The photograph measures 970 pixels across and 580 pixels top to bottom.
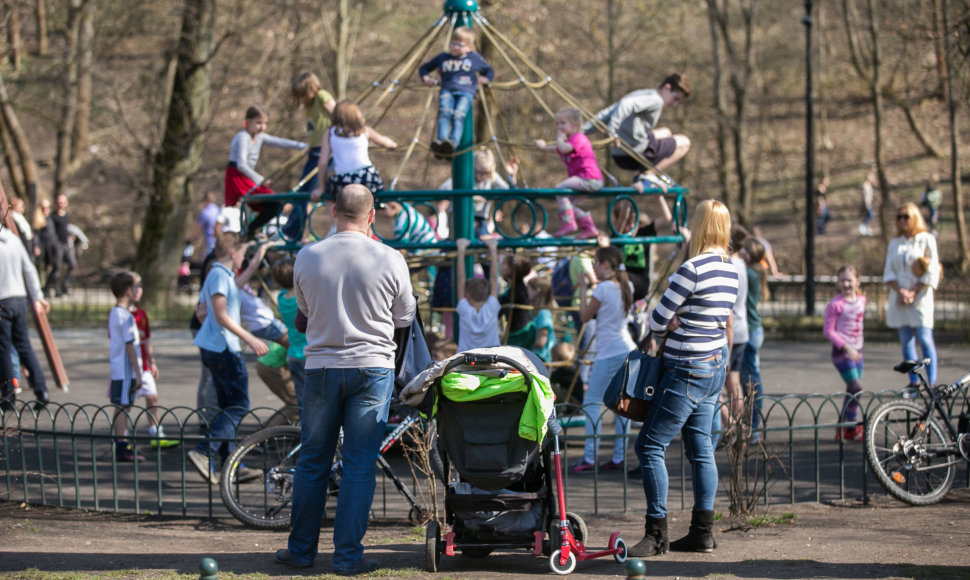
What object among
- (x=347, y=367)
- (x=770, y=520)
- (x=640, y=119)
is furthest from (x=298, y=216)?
(x=770, y=520)

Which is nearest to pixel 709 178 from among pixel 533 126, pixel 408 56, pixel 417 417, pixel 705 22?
pixel 705 22

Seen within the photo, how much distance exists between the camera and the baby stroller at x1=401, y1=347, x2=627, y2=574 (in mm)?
4570

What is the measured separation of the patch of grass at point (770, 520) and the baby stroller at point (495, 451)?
1.28 meters

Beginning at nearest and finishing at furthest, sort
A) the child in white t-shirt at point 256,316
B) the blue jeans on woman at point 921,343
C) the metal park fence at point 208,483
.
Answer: the metal park fence at point 208,483 < the child in white t-shirt at point 256,316 < the blue jeans on woman at point 921,343

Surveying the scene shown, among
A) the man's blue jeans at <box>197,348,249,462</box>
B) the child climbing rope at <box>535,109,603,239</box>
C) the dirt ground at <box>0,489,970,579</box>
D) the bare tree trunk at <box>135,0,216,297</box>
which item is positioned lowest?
the dirt ground at <box>0,489,970,579</box>

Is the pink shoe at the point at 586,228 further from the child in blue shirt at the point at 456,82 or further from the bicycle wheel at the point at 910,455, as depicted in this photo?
the bicycle wheel at the point at 910,455

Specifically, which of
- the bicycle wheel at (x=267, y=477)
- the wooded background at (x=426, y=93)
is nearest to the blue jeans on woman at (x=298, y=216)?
the bicycle wheel at (x=267, y=477)

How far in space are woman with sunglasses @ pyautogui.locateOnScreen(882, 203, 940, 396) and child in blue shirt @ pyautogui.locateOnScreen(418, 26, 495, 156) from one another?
12.0ft

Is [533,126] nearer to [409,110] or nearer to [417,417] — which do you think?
[409,110]

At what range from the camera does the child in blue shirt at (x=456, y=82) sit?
7613 mm

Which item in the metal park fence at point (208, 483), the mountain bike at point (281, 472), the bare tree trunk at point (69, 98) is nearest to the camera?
the mountain bike at point (281, 472)

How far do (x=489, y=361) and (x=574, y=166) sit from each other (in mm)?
3572

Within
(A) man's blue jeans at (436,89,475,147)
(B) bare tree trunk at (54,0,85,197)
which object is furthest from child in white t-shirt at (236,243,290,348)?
(B) bare tree trunk at (54,0,85,197)

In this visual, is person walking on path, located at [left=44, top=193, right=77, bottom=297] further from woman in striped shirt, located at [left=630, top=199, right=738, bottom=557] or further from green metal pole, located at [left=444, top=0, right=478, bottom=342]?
woman in striped shirt, located at [left=630, top=199, right=738, bottom=557]
